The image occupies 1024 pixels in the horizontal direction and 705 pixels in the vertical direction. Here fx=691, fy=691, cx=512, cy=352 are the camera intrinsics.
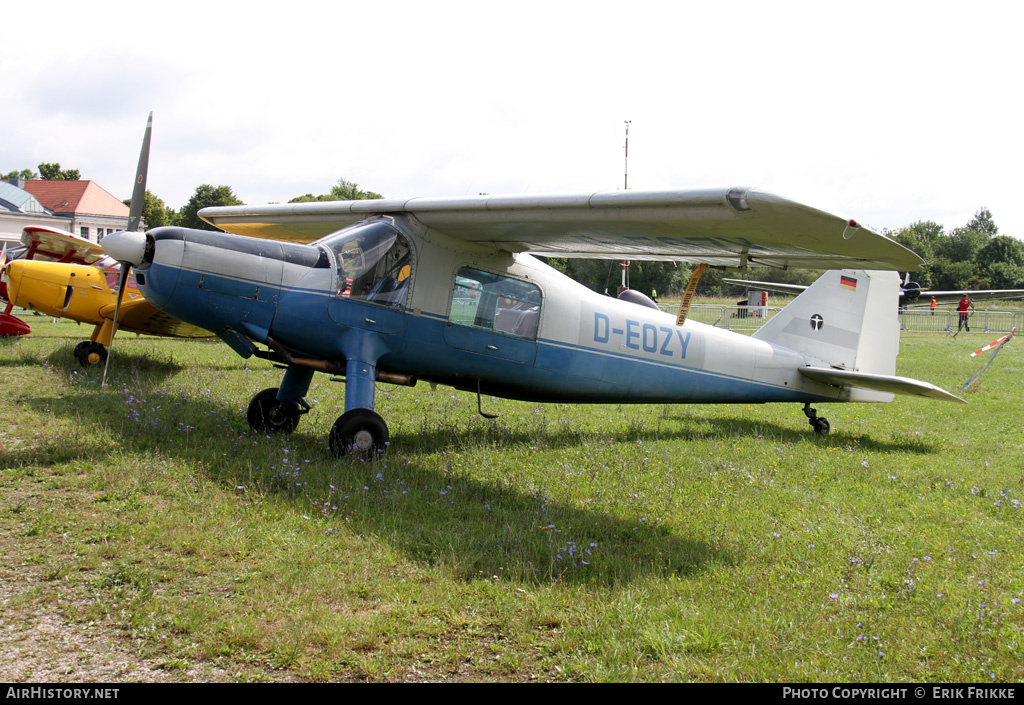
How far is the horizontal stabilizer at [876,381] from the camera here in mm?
8305

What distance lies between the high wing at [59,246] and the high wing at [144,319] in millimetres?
2313

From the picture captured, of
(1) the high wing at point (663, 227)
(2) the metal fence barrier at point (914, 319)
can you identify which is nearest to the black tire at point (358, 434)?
(1) the high wing at point (663, 227)

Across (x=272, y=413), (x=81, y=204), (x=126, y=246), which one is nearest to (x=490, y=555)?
(x=272, y=413)

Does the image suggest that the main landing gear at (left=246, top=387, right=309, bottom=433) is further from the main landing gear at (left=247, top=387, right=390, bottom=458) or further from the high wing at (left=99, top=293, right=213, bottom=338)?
the high wing at (left=99, top=293, right=213, bottom=338)

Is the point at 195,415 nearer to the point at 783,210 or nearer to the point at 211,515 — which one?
the point at 211,515

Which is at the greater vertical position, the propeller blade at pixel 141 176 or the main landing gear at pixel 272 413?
the propeller blade at pixel 141 176

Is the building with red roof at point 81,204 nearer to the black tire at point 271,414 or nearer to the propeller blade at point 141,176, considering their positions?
the propeller blade at point 141,176

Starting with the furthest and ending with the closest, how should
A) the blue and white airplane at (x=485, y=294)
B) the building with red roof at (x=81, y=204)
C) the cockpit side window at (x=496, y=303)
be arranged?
the building with red roof at (x=81, y=204) < the cockpit side window at (x=496, y=303) < the blue and white airplane at (x=485, y=294)

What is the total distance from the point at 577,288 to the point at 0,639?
633cm

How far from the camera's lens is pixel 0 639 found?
10.2ft

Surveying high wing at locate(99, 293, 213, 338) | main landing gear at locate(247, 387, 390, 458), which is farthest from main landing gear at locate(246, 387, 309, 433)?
high wing at locate(99, 293, 213, 338)

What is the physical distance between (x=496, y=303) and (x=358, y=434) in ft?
7.25

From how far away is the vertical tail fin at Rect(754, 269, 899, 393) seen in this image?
1004 cm
